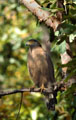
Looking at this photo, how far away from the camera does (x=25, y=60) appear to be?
8.02 m

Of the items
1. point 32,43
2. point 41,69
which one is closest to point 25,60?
point 32,43

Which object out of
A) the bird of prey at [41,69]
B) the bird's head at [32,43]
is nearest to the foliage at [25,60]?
the bird of prey at [41,69]

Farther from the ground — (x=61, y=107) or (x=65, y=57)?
(x=65, y=57)

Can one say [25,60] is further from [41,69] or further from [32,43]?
[41,69]

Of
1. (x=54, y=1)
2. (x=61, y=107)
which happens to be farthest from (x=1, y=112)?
(x=54, y=1)

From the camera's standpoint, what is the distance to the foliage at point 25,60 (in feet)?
10.9

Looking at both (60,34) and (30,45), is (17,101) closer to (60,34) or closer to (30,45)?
(30,45)

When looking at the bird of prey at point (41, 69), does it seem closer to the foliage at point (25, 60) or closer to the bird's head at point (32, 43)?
the foliage at point (25, 60)

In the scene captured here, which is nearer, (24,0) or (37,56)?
(24,0)

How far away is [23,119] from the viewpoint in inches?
197

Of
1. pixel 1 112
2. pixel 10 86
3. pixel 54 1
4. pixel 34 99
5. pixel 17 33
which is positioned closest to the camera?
pixel 54 1

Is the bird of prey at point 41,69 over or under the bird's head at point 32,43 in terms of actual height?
under

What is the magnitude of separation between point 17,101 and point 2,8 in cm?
245

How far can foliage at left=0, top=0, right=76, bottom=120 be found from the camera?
3.32 metres
